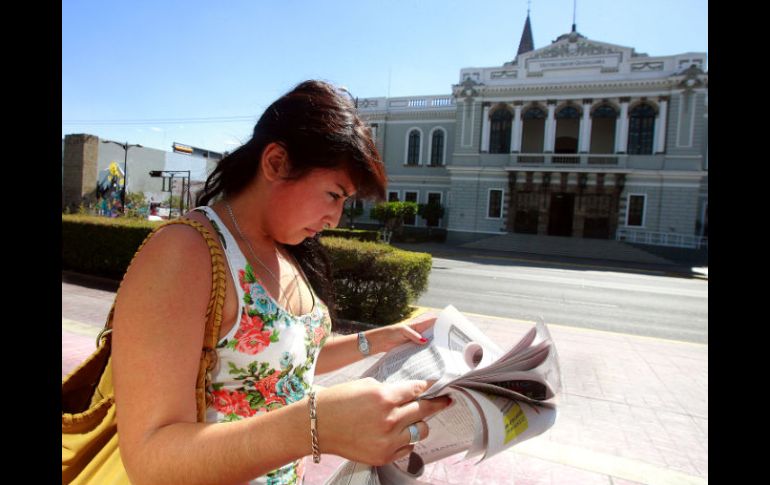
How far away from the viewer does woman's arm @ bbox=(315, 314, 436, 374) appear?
5.31 feet

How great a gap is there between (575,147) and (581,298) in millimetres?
24722

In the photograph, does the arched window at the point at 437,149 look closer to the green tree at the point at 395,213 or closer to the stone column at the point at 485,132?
the stone column at the point at 485,132

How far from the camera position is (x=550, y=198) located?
95.7 feet

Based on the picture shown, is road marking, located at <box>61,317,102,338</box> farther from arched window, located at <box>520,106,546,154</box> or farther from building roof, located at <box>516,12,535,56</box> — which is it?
building roof, located at <box>516,12,535,56</box>

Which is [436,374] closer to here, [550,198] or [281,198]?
[281,198]

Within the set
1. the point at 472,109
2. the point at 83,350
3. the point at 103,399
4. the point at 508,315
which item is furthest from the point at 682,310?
the point at 472,109

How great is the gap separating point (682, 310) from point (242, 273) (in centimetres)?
1172

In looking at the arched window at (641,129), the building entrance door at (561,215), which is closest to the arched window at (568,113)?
the arched window at (641,129)

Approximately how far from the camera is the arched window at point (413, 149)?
111ft

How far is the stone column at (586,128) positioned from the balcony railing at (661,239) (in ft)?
17.4

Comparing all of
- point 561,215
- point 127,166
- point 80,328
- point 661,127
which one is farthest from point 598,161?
point 127,166

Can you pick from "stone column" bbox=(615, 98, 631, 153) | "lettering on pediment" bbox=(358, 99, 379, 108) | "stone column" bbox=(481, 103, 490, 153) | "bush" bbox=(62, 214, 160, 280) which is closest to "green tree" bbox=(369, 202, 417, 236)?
"stone column" bbox=(481, 103, 490, 153)

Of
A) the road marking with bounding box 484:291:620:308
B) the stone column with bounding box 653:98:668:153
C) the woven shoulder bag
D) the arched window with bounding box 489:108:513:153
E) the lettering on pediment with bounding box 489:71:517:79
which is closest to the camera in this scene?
the woven shoulder bag

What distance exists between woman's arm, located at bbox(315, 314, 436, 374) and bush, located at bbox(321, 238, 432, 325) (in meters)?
5.45
